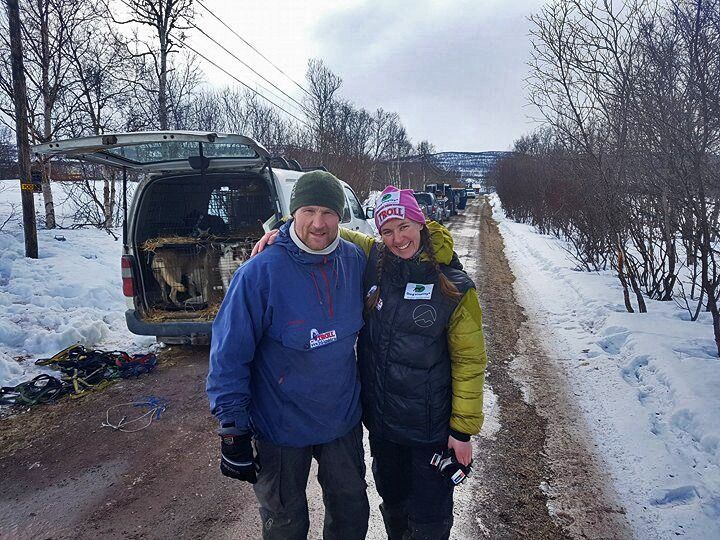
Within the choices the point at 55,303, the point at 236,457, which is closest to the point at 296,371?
the point at 236,457

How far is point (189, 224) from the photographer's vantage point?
4938 millimetres

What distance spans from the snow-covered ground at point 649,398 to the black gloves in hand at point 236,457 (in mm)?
2184

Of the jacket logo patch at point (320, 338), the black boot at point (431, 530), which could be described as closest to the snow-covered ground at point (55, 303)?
the jacket logo patch at point (320, 338)

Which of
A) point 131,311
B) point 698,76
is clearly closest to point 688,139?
point 698,76

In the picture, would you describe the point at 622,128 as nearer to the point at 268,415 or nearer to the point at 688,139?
the point at 688,139

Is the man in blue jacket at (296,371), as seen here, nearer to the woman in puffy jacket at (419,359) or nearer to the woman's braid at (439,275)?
the woman in puffy jacket at (419,359)

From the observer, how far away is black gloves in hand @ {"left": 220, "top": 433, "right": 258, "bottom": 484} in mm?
1659

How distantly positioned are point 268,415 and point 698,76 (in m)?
4.44

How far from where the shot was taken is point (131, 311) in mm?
4418

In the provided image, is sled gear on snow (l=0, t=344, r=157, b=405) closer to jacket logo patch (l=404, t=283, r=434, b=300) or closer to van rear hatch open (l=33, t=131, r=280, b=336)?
van rear hatch open (l=33, t=131, r=280, b=336)

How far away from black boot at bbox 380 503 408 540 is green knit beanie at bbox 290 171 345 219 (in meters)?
1.50

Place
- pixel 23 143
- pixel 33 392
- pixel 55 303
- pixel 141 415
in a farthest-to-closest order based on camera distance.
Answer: pixel 23 143 < pixel 55 303 < pixel 33 392 < pixel 141 415

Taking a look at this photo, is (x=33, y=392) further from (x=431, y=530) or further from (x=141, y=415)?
(x=431, y=530)

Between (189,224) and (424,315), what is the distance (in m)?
3.92
